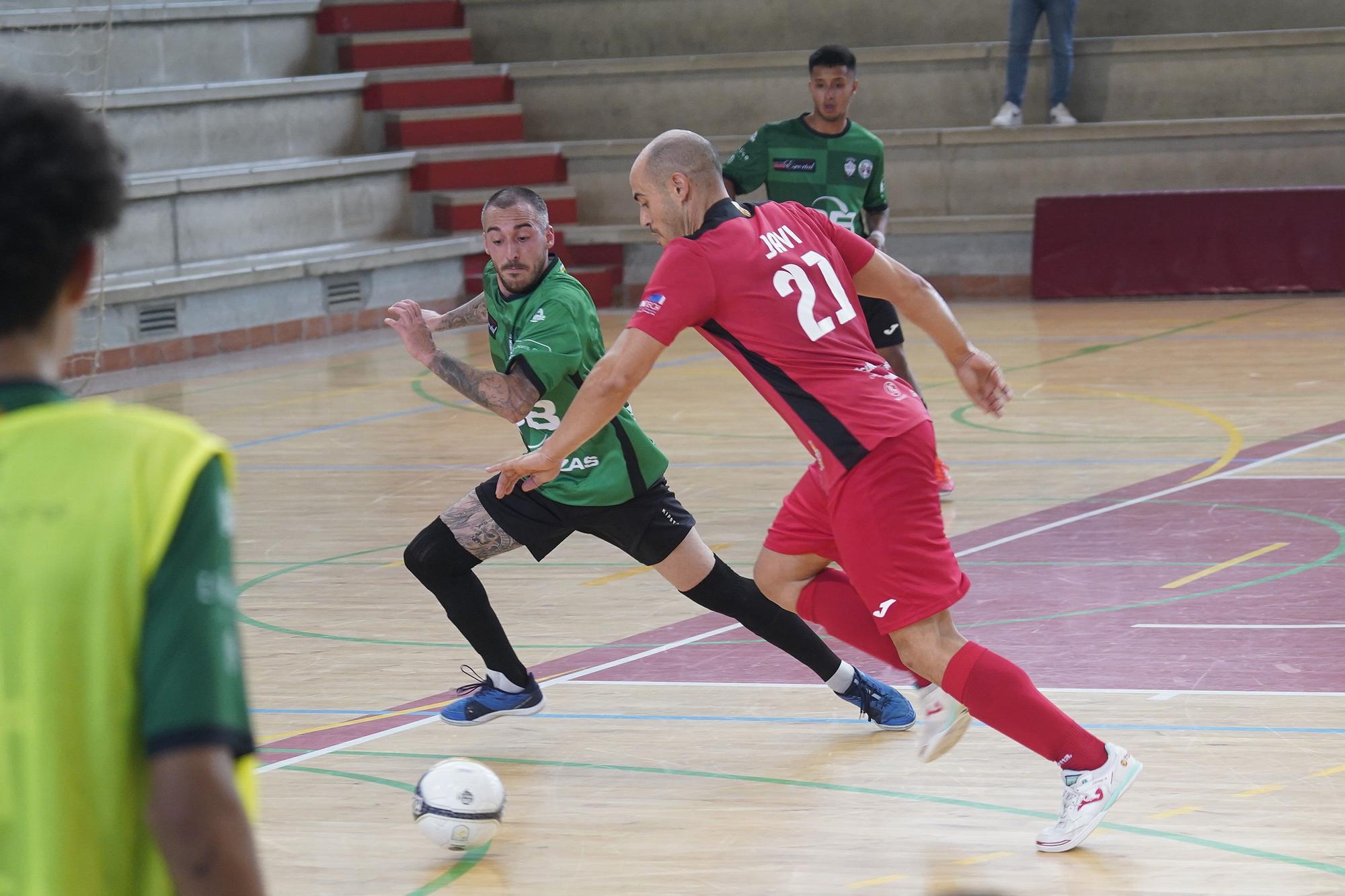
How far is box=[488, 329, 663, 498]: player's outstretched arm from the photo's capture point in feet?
12.6

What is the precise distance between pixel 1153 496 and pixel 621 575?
2.37m

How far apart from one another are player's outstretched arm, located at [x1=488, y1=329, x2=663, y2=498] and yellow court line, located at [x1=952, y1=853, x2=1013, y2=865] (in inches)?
48.1

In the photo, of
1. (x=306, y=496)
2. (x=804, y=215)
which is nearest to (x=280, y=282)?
(x=306, y=496)

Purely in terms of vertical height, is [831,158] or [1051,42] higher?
[1051,42]

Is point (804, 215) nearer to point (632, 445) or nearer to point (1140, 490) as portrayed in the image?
point (632, 445)

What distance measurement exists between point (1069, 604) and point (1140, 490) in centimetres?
190

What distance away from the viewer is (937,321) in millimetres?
4098

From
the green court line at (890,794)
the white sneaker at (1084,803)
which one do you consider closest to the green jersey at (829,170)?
the green court line at (890,794)

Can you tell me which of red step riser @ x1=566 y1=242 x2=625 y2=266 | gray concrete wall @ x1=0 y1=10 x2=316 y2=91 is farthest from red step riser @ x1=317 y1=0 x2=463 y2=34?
red step riser @ x1=566 y1=242 x2=625 y2=266

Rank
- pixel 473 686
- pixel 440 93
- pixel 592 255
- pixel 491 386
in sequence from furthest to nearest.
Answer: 1. pixel 440 93
2. pixel 592 255
3. pixel 473 686
4. pixel 491 386

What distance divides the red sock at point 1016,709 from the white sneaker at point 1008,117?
1204 cm

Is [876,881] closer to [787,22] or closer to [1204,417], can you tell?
[1204,417]

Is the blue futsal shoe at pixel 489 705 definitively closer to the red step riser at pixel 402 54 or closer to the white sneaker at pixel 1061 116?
the white sneaker at pixel 1061 116

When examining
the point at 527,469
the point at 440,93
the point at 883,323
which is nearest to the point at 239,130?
the point at 440,93
